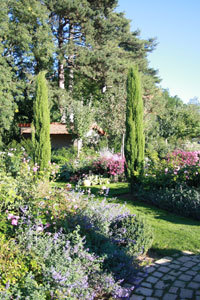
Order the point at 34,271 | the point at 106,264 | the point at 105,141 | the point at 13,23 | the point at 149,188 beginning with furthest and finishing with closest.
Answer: the point at 13,23 → the point at 105,141 → the point at 149,188 → the point at 106,264 → the point at 34,271

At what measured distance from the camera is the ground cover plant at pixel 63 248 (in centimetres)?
244

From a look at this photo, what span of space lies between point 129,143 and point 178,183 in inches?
84.1

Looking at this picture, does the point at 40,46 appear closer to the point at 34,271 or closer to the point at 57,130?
the point at 57,130

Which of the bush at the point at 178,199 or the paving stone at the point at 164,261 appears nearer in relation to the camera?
the paving stone at the point at 164,261

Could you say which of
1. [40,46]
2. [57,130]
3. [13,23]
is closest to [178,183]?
[57,130]

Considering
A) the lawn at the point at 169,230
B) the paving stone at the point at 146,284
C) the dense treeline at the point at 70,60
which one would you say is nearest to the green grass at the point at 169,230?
the lawn at the point at 169,230

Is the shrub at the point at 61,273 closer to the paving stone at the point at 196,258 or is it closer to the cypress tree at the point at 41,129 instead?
the paving stone at the point at 196,258

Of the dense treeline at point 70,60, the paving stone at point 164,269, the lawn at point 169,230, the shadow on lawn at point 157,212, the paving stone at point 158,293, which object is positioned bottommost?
the shadow on lawn at point 157,212

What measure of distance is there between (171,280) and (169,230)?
190 cm

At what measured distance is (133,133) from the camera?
27.9ft

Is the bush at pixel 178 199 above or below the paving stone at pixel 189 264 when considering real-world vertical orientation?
above

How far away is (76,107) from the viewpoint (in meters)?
15.5

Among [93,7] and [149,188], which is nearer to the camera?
[149,188]

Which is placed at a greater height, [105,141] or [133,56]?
[133,56]
